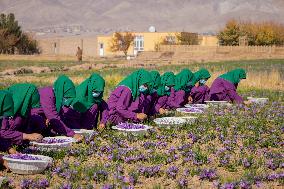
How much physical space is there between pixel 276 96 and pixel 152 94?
8.13 metres

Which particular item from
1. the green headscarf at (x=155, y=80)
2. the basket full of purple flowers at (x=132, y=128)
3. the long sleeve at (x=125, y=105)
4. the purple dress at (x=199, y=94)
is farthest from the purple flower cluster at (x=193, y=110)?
the basket full of purple flowers at (x=132, y=128)

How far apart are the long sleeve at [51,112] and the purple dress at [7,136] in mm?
1348

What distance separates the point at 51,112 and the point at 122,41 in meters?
79.5

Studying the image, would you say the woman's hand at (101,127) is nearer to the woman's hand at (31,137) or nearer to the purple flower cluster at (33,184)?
the woman's hand at (31,137)

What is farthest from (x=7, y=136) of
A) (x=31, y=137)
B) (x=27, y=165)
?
(x=27, y=165)

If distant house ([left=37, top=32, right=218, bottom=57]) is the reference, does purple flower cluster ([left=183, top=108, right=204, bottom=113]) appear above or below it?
below

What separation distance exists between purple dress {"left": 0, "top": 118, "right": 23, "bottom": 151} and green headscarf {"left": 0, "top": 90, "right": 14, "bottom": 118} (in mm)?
163

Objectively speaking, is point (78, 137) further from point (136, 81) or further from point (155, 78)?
point (155, 78)

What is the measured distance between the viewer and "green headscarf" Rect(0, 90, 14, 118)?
322 inches

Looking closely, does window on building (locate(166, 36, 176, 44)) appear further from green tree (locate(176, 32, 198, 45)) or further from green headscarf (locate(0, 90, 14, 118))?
green headscarf (locate(0, 90, 14, 118))

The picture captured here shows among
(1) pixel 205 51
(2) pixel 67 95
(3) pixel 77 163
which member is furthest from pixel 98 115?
(1) pixel 205 51

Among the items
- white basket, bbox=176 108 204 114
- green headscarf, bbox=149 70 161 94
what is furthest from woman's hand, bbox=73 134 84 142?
white basket, bbox=176 108 204 114

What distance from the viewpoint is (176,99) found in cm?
1563

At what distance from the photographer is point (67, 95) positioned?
10.4 m
